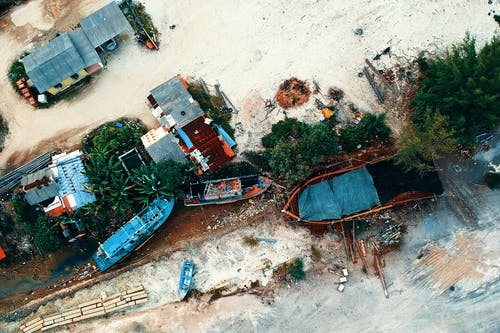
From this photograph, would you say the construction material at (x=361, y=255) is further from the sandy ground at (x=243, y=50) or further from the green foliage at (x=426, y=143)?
the sandy ground at (x=243, y=50)

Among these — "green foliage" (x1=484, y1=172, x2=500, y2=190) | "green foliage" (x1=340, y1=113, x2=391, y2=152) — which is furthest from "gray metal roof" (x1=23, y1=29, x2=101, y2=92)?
"green foliage" (x1=484, y1=172, x2=500, y2=190)

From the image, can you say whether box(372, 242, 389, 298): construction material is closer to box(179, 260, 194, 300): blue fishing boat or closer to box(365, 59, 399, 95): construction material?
box(365, 59, 399, 95): construction material

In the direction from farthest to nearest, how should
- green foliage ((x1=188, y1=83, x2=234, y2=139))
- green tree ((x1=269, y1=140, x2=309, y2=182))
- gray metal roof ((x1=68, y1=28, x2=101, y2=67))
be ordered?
green foliage ((x1=188, y1=83, x2=234, y2=139))
gray metal roof ((x1=68, y1=28, x2=101, y2=67))
green tree ((x1=269, y1=140, x2=309, y2=182))

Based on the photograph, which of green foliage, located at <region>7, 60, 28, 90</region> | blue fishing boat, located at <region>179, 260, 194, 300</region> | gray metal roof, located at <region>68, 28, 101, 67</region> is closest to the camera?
blue fishing boat, located at <region>179, 260, 194, 300</region>

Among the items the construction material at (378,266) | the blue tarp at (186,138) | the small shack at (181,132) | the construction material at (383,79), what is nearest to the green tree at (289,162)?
the small shack at (181,132)

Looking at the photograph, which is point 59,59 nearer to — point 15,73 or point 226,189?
point 15,73

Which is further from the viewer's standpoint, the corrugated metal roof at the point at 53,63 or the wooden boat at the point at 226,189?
the wooden boat at the point at 226,189
